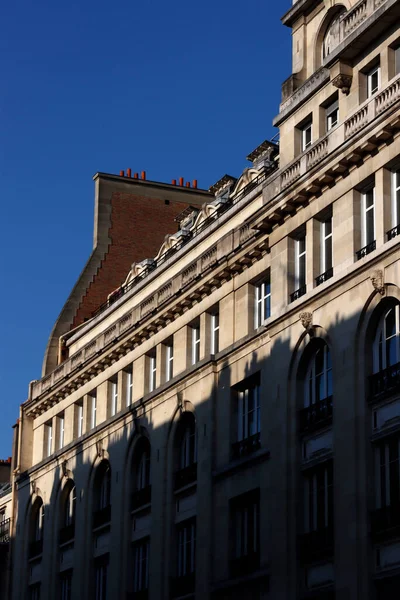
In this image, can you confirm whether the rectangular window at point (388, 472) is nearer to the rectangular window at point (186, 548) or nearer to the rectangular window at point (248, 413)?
the rectangular window at point (248, 413)

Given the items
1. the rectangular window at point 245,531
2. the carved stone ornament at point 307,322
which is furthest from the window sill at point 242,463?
the carved stone ornament at point 307,322

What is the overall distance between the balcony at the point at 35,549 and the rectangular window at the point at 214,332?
54.5 feet

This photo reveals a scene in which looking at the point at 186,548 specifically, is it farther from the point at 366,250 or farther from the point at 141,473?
the point at 366,250

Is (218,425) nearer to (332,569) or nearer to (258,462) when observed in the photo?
(258,462)

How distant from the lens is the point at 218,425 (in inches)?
2003

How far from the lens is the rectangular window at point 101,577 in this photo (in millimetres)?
58344

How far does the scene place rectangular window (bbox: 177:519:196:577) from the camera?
51438 mm

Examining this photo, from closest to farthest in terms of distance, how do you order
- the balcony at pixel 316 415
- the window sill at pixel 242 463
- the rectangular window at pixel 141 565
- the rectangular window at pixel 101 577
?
the balcony at pixel 316 415, the window sill at pixel 242 463, the rectangular window at pixel 141 565, the rectangular window at pixel 101 577

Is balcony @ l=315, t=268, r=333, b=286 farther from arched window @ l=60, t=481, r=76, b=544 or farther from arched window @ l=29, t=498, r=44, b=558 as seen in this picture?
arched window @ l=29, t=498, r=44, b=558

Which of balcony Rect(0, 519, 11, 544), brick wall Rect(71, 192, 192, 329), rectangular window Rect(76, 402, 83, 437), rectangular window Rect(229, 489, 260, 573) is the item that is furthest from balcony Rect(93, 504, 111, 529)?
brick wall Rect(71, 192, 192, 329)

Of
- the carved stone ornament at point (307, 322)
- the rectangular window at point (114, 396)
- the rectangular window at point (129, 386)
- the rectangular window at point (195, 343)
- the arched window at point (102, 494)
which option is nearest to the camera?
the carved stone ornament at point (307, 322)

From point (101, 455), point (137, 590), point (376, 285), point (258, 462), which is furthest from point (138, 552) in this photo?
point (376, 285)

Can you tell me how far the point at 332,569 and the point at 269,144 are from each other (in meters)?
23.4

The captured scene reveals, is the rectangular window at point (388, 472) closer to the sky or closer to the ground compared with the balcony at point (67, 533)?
closer to the ground
